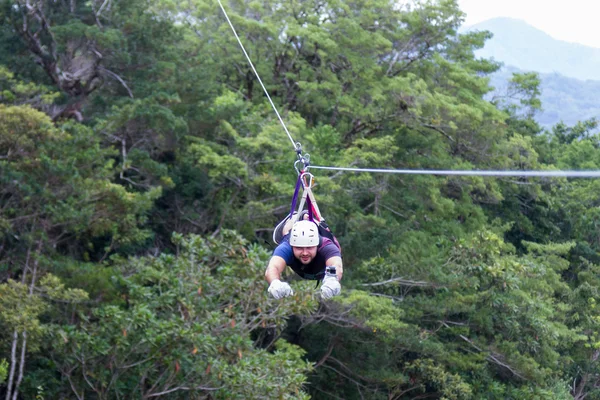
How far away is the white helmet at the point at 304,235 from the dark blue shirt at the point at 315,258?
155 millimetres

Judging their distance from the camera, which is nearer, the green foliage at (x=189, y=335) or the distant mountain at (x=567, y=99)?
the green foliage at (x=189, y=335)

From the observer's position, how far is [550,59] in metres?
81.2

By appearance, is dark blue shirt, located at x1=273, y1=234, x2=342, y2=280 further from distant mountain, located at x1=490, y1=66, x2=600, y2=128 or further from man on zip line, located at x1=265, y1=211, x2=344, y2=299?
distant mountain, located at x1=490, y1=66, x2=600, y2=128

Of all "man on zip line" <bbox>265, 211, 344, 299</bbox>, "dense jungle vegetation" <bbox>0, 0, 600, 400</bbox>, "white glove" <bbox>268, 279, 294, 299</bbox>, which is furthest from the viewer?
"dense jungle vegetation" <bbox>0, 0, 600, 400</bbox>

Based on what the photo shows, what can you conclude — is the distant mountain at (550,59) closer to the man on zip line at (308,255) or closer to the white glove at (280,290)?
the man on zip line at (308,255)

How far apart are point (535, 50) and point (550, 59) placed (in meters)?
3.45

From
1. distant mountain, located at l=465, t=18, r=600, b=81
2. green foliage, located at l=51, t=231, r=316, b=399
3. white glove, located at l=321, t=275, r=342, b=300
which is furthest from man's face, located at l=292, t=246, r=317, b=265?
distant mountain, located at l=465, t=18, r=600, b=81

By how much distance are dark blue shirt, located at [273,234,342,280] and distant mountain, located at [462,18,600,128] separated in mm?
43123

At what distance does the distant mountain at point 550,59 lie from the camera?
4916 cm

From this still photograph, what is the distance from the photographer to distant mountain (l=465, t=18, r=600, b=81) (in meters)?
75.4

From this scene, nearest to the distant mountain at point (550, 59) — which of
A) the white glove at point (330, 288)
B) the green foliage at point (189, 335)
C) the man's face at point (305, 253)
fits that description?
the green foliage at point (189, 335)

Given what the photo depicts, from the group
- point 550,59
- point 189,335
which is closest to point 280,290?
point 189,335

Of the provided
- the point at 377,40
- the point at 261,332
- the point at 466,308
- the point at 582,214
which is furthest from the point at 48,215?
the point at 582,214

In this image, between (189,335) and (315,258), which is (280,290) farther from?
(189,335)
